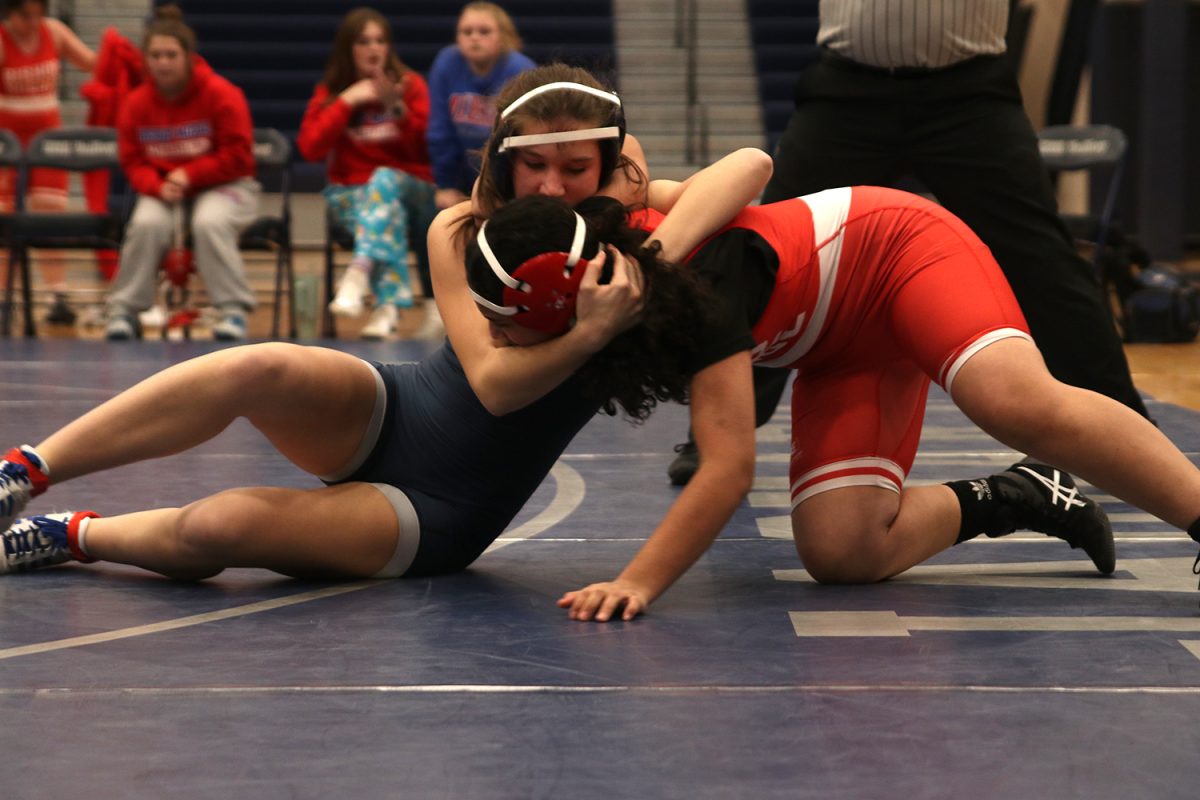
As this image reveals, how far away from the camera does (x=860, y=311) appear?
2.51m

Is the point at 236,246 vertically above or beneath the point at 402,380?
beneath

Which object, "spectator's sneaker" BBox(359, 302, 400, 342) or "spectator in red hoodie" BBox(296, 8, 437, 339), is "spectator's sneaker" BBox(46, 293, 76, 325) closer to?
"spectator in red hoodie" BBox(296, 8, 437, 339)

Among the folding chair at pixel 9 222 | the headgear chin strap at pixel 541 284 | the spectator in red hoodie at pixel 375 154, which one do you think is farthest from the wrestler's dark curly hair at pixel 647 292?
the folding chair at pixel 9 222

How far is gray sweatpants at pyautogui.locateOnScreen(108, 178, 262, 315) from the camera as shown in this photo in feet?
23.2

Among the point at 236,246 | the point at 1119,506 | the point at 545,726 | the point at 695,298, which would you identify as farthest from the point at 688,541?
the point at 236,246

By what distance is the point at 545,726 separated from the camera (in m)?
1.75

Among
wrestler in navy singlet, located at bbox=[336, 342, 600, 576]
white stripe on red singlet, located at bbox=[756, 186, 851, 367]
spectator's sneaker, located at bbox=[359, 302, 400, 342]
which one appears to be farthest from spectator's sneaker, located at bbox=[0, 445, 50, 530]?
spectator's sneaker, located at bbox=[359, 302, 400, 342]

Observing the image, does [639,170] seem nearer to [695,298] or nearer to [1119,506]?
[695,298]

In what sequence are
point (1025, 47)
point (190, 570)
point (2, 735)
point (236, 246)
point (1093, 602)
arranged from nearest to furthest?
point (2, 735) → point (1093, 602) → point (190, 570) → point (236, 246) → point (1025, 47)

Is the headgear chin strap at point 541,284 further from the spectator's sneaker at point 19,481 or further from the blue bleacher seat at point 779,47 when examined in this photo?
the blue bleacher seat at point 779,47

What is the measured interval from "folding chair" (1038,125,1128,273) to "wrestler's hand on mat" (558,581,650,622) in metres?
5.20

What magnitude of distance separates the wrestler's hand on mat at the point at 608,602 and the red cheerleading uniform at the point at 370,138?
17.0 ft

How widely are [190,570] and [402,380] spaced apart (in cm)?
45

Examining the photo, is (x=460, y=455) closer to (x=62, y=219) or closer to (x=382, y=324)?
(x=382, y=324)
